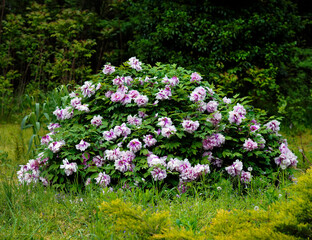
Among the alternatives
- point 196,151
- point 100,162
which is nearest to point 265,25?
point 196,151

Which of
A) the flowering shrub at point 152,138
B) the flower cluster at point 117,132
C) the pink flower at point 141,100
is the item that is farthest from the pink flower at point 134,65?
the flower cluster at point 117,132

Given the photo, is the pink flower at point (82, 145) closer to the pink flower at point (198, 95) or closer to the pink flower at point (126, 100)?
the pink flower at point (126, 100)

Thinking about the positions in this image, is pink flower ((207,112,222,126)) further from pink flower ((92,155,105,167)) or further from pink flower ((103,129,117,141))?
pink flower ((92,155,105,167))

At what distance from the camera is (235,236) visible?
5.33 feet

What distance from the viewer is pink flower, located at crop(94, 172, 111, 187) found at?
3.41 metres

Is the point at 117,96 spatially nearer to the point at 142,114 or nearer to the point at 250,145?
the point at 142,114

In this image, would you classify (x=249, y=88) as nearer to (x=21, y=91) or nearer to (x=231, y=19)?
(x=231, y=19)

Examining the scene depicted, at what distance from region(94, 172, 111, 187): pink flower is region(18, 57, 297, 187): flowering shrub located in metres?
0.01

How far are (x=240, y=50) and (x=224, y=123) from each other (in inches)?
151

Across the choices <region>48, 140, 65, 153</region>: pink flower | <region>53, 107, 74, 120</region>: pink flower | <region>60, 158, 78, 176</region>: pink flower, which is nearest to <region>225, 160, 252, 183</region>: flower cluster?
<region>60, 158, 78, 176</region>: pink flower

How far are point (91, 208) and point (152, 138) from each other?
1.08 m

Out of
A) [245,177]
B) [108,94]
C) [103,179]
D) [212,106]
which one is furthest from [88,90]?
[245,177]

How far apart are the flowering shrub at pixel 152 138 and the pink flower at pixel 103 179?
1cm

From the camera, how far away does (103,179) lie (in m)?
3.44
